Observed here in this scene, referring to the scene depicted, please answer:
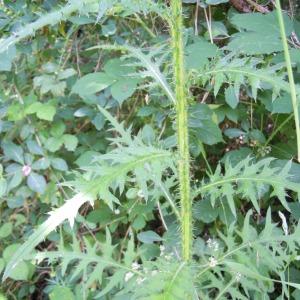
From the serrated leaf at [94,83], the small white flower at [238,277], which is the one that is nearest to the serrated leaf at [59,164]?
the serrated leaf at [94,83]

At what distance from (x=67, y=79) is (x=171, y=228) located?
29.1 inches

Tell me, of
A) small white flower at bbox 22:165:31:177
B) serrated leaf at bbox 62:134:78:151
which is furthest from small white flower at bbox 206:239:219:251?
small white flower at bbox 22:165:31:177

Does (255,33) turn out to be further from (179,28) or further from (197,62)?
(179,28)

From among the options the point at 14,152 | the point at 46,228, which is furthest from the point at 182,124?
the point at 14,152

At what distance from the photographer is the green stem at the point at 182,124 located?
863 mm

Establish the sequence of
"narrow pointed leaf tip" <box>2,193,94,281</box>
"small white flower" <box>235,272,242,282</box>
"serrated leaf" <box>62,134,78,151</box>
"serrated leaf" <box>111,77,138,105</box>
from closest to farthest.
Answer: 1. "narrow pointed leaf tip" <box>2,193,94,281</box>
2. "small white flower" <box>235,272,242,282</box>
3. "serrated leaf" <box>111,77,138,105</box>
4. "serrated leaf" <box>62,134,78,151</box>

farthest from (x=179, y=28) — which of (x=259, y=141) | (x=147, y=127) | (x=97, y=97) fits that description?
(x=97, y=97)

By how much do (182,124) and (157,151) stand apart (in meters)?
0.07

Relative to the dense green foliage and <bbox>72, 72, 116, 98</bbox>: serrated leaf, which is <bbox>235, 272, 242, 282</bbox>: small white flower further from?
<bbox>72, 72, 116, 98</bbox>: serrated leaf

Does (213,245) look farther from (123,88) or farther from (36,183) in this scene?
(36,183)

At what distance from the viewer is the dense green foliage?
949 mm

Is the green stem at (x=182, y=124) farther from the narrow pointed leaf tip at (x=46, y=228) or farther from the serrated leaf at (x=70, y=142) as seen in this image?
the serrated leaf at (x=70, y=142)

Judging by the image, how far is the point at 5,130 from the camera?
182 cm

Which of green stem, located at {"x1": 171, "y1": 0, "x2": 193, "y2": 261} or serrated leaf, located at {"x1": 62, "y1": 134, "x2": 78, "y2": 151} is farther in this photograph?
serrated leaf, located at {"x1": 62, "y1": 134, "x2": 78, "y2": 151}
